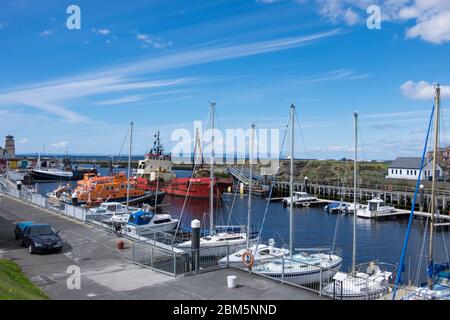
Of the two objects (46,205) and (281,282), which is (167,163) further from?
(281,282)

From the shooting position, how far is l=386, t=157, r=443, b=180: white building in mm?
94475

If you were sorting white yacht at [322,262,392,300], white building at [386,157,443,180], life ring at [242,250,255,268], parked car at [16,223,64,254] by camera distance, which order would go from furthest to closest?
white building at [386,157,443,180] → parked car at [16,223,64,254] → white yacht at [322,262,392,300] → life ring at [242,250,255,268]

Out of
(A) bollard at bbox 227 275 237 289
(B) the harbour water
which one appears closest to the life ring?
(A) bollard at bbox 227 275 237 289

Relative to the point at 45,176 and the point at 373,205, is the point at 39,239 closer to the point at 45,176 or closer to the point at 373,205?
the point at 373,205

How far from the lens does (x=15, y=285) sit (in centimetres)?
1440

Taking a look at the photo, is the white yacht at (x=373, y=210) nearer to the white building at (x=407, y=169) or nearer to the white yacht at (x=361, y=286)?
the white building at (x=407, y=169)

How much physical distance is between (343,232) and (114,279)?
41227 mm

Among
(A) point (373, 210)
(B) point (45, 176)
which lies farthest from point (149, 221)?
(B) point (45, 176)

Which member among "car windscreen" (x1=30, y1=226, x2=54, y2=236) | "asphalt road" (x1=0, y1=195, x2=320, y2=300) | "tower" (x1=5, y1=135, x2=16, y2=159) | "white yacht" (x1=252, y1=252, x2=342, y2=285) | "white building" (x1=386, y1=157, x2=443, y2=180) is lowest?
"white yacht" (x1=252, y1=252, x2=342, y2=285)

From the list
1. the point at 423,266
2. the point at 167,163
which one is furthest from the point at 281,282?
the point at 167,163

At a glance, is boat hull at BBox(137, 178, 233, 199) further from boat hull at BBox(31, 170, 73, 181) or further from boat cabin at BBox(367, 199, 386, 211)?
boat hull at BBox(31, 170, 73, 181)

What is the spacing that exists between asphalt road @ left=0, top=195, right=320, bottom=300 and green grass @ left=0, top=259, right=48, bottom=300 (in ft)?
1.36
